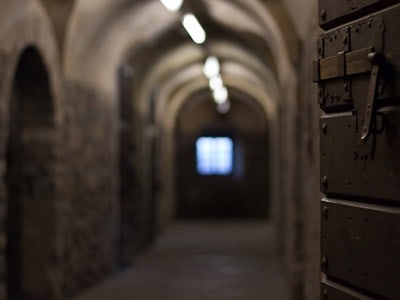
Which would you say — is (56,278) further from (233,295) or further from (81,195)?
(233,295)

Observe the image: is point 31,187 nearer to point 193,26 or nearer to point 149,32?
point 193,26

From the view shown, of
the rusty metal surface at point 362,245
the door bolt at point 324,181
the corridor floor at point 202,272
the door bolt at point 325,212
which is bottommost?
the corridor floor at point 202,272

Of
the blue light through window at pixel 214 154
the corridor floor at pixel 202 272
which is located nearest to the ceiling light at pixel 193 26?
the corridor floor at pixel 202 272

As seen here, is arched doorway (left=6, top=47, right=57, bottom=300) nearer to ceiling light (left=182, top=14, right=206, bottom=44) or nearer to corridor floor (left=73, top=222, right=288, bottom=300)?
corridor floor (left=73, top=222, right=288, bottom=300)

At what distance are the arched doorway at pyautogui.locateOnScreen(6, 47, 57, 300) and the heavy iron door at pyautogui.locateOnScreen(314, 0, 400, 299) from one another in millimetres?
4165

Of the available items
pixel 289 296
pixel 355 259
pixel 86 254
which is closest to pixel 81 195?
pixel 86 254

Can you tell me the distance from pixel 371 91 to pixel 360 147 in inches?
9.5

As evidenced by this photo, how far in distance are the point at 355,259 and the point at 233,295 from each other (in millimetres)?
4910

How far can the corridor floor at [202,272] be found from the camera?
291 inches

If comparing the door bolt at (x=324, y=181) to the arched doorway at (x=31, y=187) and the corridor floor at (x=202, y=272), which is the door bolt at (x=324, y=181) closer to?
the arched doorway at (x=31, y=187)

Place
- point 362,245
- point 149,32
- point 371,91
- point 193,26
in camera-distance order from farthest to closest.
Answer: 1. point 149,32
2. point 193,26
3. point 362,245
4. point 371,91

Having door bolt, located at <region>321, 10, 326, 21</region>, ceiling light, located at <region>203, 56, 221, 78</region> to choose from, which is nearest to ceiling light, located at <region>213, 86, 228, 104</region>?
ceiling light, located at <region>203, 56, 221, 78</region>

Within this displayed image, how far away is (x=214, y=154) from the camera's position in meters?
19.6

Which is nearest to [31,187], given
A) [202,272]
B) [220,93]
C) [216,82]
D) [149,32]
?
[202,272]
